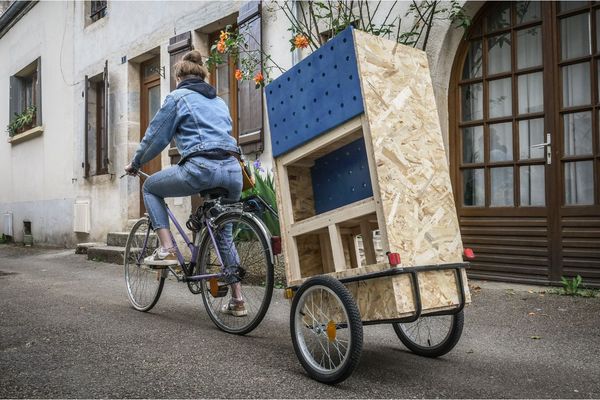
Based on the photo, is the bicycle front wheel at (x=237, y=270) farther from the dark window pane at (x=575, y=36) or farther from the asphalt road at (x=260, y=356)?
the dark window pane at (x=575, y=36)

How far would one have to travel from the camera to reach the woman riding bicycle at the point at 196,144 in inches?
144

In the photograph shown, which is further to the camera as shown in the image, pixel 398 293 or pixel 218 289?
pixel 218 289

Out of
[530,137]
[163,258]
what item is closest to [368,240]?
[163,258]

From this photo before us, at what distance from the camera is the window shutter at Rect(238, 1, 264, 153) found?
6.89 metres

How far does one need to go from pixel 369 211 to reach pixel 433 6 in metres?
3.17

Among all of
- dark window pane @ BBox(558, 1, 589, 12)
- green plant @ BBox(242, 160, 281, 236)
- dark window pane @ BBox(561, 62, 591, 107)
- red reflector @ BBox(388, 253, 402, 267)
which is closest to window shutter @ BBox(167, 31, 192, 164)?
green plant @ BBox(242, 160, 281, 236)

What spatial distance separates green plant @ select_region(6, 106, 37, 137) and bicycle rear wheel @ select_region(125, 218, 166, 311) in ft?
31.6

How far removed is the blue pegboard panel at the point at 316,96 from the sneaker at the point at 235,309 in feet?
3.73

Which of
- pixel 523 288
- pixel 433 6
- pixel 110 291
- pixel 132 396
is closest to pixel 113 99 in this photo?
pixel 110 291

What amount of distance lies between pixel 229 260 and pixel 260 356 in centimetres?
83

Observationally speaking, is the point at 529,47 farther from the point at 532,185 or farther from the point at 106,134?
the point at 106,134

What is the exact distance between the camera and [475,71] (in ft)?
18.1

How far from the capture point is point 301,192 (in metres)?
3.20

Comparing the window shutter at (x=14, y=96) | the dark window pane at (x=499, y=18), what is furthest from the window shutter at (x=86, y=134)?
the dark window pane at (x=499, y=18)
